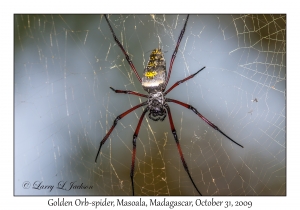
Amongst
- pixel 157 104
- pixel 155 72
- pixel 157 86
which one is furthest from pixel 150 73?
A: pixel 157 104

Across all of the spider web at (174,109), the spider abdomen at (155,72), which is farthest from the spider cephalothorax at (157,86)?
the spider web at (174,109)

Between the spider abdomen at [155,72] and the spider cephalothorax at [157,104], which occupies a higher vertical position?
the spider abdomen at [155,72]

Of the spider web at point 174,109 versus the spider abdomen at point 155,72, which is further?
the spider web at point 174,109

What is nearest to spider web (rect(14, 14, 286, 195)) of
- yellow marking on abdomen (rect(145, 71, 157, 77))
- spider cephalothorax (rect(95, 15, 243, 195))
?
spider cephalothorax (rect(95, 15, 243, 195))

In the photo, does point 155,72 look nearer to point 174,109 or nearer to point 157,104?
point 157,104

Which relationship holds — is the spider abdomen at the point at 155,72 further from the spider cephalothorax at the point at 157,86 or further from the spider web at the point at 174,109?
the spider web at the point at 174,109

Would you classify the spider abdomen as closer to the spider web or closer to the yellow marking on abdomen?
the yellow marking on abdomen
